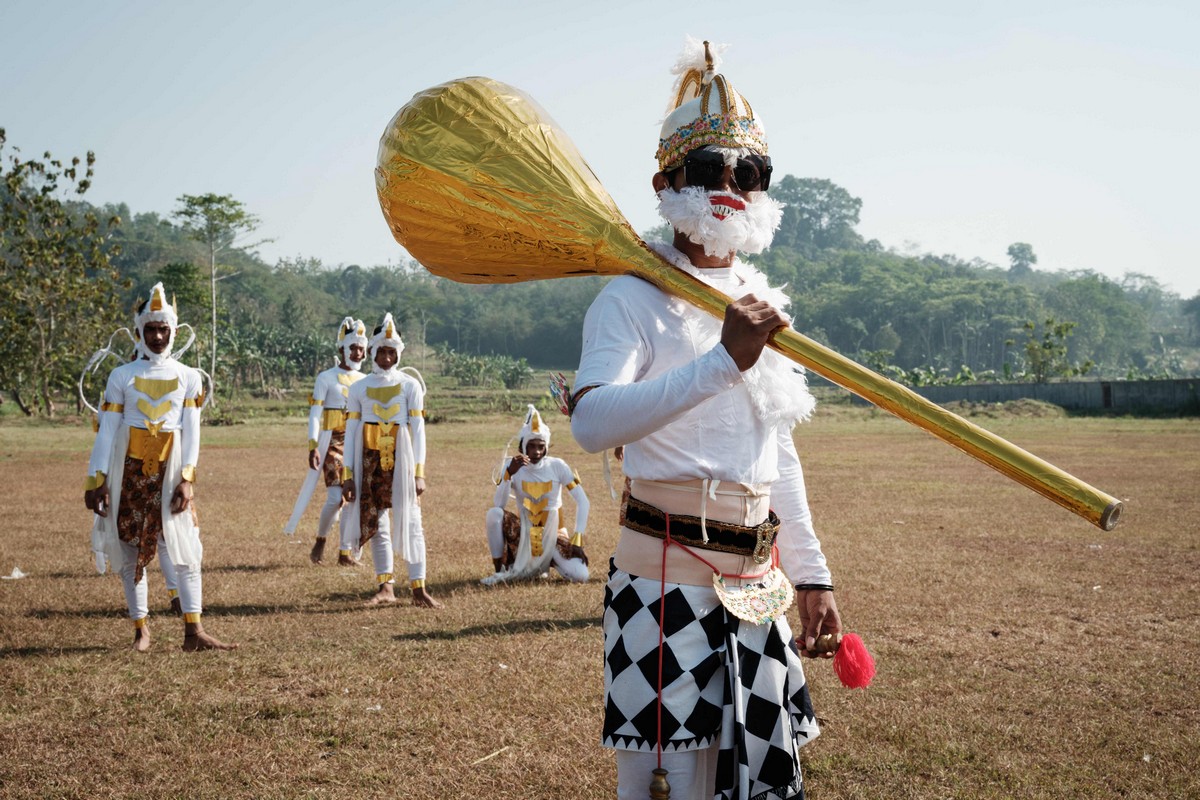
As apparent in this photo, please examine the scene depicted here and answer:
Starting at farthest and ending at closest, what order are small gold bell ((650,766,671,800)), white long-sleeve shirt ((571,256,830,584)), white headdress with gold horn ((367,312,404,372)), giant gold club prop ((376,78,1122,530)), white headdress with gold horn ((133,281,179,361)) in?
white headdress with gold horn ((367,312,404,372)) < white headdress with gold horn ((133,281,179,361)) < giant gold club prop ((376,78,1122,530)) < small gold bell ((650,766,671,800)) < white long-sleeve shirt ((571,256,830,584))

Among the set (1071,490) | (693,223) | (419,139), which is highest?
(419,139)

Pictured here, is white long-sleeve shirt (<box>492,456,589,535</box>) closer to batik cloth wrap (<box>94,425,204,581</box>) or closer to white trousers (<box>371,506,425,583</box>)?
white trousers (<box>371,506,425,583</box>)

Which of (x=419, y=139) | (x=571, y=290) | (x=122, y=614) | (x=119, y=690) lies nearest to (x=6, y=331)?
(x=122, y=614)

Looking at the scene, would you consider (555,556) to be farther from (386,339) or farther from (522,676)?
(522,676)

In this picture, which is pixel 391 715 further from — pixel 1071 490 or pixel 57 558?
pixel 57 558

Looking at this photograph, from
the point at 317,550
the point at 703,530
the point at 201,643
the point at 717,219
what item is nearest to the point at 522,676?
the point at 201,643

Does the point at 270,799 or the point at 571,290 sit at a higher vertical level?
the point at 571,290

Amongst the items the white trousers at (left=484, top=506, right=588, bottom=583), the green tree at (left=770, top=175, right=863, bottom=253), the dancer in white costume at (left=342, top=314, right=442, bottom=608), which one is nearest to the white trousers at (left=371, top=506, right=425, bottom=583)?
the dancer in white costume at (left=342, top=314, right=442, bottom=608)

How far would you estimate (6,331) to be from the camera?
3406 centimetres

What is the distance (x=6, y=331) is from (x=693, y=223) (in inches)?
1467

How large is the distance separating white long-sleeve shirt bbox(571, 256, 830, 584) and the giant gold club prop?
0.19 m

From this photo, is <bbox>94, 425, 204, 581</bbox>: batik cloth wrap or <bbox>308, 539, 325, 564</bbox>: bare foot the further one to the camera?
<bbox>308, 539, 325, 564</bbox>: bare foot

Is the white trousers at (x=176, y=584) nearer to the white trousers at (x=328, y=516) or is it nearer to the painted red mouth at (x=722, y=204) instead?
the white trousers at (x=328, y=516)

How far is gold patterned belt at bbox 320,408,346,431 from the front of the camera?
10680 mm
